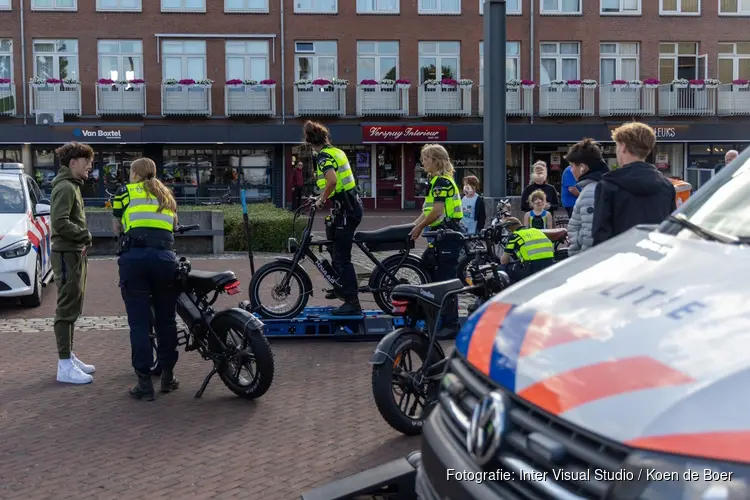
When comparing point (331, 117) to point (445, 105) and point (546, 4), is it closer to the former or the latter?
point (445, 105)

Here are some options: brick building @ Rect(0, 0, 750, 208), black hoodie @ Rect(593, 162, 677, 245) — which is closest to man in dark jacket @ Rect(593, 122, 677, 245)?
black hoodie @ Rect(593, 162, 677, 245)

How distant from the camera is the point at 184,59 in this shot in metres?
33.9

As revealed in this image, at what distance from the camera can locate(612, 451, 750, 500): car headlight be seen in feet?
5.81

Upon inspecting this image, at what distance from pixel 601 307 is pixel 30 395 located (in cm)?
559

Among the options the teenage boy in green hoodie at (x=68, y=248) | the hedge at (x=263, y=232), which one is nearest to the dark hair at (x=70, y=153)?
the teenage boy in green hoodie at (x=68, y=248)

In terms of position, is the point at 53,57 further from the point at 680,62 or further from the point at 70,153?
the point at 70,153

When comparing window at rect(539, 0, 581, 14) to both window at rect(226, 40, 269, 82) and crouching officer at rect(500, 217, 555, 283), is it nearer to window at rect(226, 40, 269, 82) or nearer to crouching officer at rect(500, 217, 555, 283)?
window at rect(226, 40, 269, 82)

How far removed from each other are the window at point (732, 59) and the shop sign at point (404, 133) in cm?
1264

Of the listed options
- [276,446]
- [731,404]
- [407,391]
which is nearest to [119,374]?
[276,446]

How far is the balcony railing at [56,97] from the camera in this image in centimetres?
3294

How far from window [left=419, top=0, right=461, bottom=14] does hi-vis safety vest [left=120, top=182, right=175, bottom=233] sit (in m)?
30.0

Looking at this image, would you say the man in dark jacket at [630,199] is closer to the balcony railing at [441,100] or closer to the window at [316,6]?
the balcony railing at [441,100]

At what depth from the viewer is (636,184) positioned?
5.25m

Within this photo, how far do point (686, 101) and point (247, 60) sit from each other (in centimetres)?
1851
